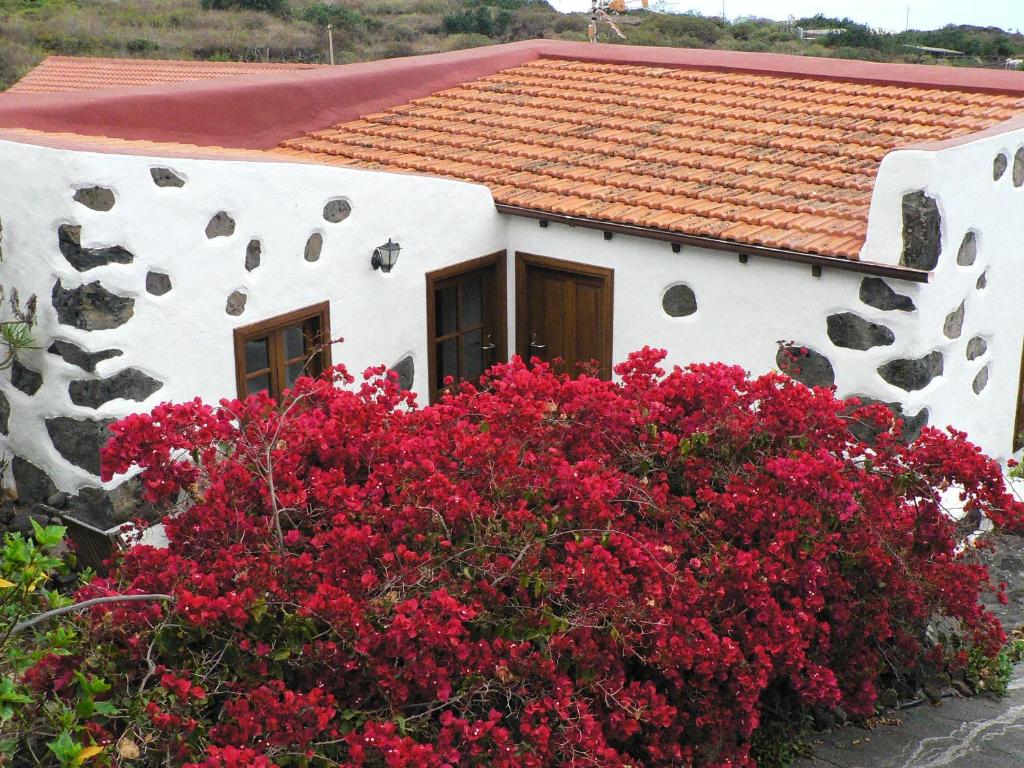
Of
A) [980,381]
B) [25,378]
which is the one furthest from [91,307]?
[980,381]

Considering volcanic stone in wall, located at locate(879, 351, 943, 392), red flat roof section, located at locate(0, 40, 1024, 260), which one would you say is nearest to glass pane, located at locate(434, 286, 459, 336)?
red flat roof section, located at locate(0, 40, 1024, 260)

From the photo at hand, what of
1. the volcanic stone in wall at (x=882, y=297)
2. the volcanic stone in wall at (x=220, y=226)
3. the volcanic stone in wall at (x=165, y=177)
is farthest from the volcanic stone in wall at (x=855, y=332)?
the volcanic stone in wall at (x=165, y=177)

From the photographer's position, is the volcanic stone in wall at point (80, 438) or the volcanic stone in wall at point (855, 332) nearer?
the volcanic stone in wall at point (80, 438)

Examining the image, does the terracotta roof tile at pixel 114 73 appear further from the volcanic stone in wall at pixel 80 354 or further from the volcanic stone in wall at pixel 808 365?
the volcanic stone in wall at pixel 808 365

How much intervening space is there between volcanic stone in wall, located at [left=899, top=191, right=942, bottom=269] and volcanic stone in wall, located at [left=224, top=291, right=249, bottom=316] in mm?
4016

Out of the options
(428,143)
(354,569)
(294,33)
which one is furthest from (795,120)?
(294,33)

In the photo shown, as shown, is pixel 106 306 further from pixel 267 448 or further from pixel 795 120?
pixel 795 120

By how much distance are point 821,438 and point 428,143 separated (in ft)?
17.2

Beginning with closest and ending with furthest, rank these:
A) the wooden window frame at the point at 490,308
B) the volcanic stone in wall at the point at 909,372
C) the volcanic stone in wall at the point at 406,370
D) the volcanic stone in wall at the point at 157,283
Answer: the volcanic stone in wall at the point at 157,283
the volcanic stone in wall at the point at 909,372
the volcanic stone in wall at the point at 406,370
the wooden window frame at the point at 490,308

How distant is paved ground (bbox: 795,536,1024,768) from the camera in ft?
16.9

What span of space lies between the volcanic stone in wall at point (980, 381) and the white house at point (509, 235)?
0.10 ft

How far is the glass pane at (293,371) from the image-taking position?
25.3 ft

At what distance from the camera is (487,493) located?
4848 mm

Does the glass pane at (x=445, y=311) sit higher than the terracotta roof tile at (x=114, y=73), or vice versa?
the terracotta roof tile at (x=114, y=73)
